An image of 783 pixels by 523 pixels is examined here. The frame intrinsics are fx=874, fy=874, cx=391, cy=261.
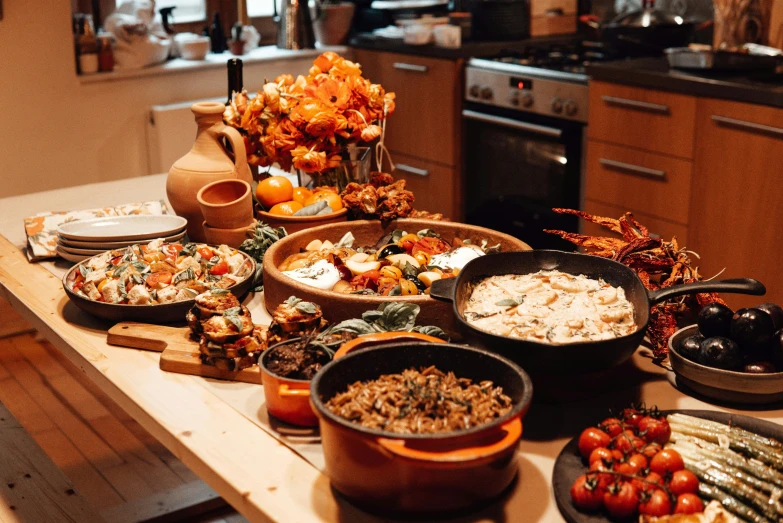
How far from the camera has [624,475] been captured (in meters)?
0.99

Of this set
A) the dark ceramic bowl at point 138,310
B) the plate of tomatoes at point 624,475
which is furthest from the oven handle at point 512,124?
the plate of tomatoes at point 624,475

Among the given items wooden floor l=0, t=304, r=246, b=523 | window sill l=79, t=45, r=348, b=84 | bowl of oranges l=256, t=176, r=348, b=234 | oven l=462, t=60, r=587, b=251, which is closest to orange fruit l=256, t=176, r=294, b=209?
bowl of oranges l=256, t=176, r=348, b=234

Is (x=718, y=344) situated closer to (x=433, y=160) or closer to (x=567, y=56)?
(x=567, y=56)

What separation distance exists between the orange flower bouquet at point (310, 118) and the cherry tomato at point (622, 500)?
123cm

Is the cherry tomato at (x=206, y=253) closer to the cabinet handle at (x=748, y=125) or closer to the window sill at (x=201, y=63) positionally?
the cabinet handle at (x=748, y=125)

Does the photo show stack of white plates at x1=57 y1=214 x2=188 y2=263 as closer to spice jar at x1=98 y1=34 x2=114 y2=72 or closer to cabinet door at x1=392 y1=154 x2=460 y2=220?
spice jar at x1=98 y1=34 x2=114 y2=72

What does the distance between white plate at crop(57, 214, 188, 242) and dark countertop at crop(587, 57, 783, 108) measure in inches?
78.5

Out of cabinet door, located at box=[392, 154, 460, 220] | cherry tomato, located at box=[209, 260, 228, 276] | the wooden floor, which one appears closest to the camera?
cherry tomato, located at box=[209, 260, 228, 276]

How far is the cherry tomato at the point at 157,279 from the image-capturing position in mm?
1627

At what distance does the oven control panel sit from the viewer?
3.59 meters

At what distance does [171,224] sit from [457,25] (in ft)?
8.89

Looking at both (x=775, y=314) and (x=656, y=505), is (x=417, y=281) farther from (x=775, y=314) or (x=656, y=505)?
(x=656, y=505)

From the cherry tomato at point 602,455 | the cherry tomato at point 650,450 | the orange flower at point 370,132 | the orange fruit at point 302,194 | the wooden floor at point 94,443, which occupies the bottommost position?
the wooden floor at point 94,443

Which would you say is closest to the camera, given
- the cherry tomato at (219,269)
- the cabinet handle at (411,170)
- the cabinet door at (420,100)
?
the cherry tomato at (219,269)
